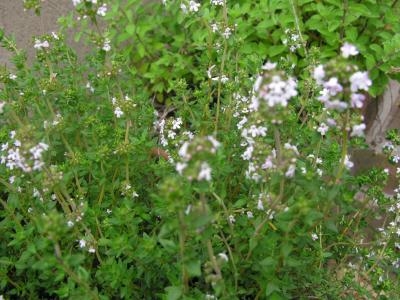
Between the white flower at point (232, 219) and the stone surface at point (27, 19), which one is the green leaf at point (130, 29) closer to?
the stone surface at point (27, 19)

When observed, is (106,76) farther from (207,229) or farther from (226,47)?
(207,229)

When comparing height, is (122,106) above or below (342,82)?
above

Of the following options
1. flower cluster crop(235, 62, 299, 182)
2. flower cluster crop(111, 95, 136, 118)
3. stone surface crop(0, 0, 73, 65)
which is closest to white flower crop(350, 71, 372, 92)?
flower cluster crop(235, 62, 299, 182)

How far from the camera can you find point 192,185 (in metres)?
1.69

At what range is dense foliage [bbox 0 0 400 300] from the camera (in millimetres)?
1747

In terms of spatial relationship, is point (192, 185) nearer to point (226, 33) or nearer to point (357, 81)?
point (357, 81)

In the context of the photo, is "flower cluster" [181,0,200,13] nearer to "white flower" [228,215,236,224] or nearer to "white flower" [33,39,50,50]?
"white flower" [33,39,50,50]

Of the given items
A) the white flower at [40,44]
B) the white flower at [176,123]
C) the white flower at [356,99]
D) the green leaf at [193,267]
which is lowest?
the green leaf at [193,267]

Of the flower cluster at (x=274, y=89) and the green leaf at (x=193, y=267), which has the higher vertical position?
the flower cluster at (x=274, y=89)

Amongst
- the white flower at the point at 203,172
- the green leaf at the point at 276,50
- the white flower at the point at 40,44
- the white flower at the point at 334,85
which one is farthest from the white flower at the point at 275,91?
the green leaf at the point at 276,50

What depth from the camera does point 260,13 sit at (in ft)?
12.1

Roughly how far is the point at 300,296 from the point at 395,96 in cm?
257

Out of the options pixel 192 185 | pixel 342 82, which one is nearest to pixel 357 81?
pixel 342 82

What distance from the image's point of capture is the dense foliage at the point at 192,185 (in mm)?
1747
